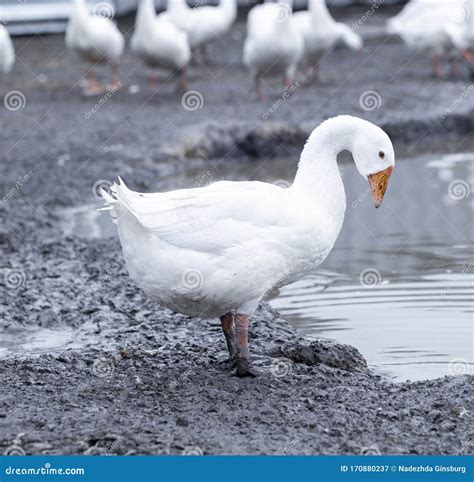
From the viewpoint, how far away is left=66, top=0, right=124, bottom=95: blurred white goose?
1553 centimetres

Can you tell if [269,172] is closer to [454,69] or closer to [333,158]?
[454,69]

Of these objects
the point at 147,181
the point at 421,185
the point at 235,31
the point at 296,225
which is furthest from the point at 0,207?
the point at 235,31

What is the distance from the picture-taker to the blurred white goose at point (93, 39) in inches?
611

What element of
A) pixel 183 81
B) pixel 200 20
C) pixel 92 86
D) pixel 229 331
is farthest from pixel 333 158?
pixel 200 20

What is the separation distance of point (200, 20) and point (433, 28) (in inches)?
147

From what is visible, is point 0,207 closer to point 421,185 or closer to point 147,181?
point 147,181

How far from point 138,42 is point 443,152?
505 centimetres

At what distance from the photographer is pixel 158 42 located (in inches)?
594

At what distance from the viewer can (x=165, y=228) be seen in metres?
5.31

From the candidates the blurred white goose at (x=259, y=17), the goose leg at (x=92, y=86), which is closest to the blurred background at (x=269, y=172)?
the goose leg at (x=92, y=86)

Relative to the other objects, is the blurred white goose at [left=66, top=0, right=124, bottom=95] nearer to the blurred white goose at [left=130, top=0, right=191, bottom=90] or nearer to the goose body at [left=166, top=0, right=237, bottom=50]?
the blurred white goose at [left=130, top=0, right=191, bottom=90]

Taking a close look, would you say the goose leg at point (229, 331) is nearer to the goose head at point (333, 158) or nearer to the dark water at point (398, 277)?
the goose head at point (333, 158)

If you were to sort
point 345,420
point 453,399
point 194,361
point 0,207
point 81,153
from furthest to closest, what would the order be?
1. point 81,153
2. point 0,207
3. point 194,361
4. point 453,399
5. point 345,420

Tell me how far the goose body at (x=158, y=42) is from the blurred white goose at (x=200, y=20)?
57.1 inches
